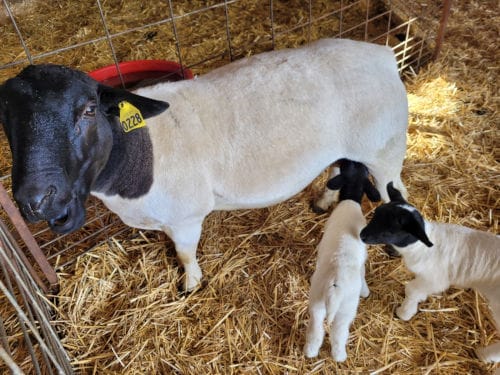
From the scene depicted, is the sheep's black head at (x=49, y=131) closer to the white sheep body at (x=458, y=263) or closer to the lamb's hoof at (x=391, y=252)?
the white sheep body at (x=458, y=263)

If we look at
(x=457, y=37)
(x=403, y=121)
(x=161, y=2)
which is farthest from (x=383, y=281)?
(x=161, y=2)

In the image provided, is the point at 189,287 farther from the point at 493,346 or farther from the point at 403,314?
the point at 493,346

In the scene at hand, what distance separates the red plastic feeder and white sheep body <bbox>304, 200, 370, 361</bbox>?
1924 mm

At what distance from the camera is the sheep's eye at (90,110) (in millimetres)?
2029

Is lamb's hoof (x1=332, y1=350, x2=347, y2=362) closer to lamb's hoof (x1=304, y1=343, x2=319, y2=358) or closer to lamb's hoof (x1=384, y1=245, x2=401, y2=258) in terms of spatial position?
lamb's hoof (x1=304, y1=343, x2=319, y2=358)

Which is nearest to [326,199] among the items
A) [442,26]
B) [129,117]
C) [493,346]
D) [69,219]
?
[493,346]

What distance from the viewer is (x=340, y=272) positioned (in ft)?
7.30

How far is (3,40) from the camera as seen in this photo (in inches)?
215

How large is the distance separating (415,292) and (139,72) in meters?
2.83

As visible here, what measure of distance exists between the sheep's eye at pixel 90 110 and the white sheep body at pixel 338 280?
1.42m

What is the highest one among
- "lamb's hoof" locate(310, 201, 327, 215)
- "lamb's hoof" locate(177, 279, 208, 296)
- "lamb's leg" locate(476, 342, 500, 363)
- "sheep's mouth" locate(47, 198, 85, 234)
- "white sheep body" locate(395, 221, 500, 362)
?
"sheep's mouth" locate(47, 198, 85, 234)

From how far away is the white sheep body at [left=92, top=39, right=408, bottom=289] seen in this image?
252 centimetres

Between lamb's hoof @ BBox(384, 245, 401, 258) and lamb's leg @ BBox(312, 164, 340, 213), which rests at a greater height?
lamb's leg @ BBox(312, 164, 340, 213)

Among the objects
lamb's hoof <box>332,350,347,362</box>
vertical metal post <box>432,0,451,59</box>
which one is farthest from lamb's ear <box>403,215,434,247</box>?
vertical metal post <box>432,0,451,59</box>
